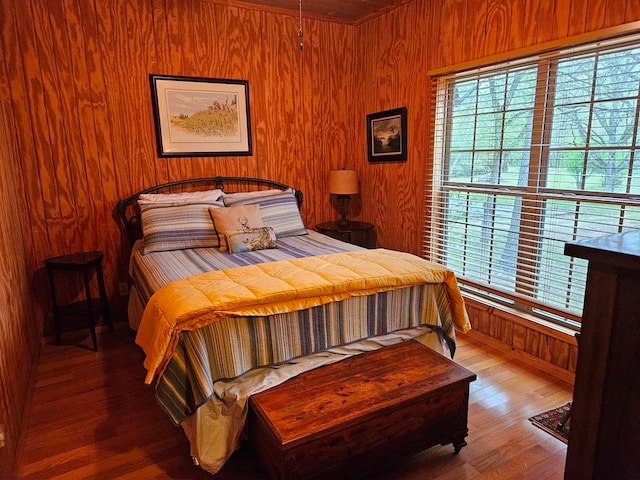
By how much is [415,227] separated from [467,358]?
1.22 m

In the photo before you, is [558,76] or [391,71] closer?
[558,76]

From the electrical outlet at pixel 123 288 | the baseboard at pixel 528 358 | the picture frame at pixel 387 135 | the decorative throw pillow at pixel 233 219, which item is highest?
the picture frame at pixel 387 135

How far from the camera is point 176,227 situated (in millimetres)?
3023

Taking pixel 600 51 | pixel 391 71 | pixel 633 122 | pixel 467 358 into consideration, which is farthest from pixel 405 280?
pixel 391 71

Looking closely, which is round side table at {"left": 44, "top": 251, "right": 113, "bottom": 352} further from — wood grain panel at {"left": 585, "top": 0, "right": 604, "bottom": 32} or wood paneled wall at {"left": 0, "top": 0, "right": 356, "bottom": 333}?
wood grain panel at {"left": 585, "top": 0, "right": 604, "bottom": 32}

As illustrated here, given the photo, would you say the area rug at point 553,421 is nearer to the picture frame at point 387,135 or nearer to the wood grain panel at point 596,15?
the wood grain panel at point 596,15

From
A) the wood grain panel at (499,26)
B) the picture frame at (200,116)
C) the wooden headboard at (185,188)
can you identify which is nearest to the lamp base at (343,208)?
the wooden headboard at (185,188)

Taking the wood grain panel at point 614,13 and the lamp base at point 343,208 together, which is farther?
the lamp base at point 343,208

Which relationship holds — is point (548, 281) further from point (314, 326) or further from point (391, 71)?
point (391, 71)

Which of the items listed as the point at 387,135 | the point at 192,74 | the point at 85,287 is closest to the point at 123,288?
the point at 85,287

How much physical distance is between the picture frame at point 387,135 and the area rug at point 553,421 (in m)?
2.22

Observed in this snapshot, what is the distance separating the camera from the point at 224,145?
363 centimetres

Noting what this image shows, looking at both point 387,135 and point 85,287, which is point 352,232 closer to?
point 387,135

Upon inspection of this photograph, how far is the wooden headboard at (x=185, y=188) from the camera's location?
3316 mm
